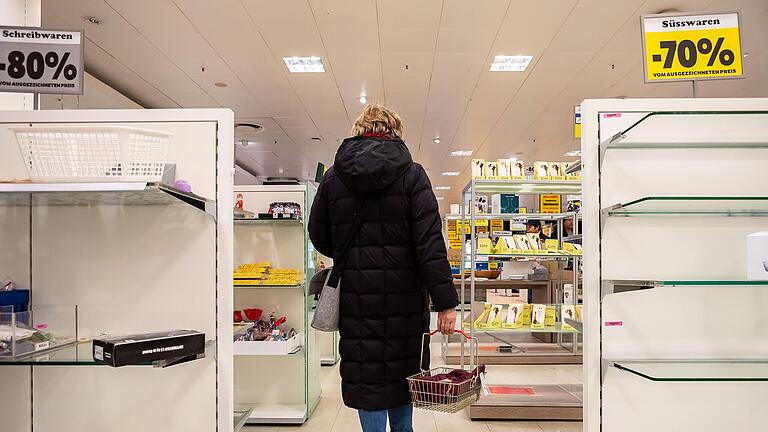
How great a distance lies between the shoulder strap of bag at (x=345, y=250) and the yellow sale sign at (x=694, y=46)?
1.30 meters

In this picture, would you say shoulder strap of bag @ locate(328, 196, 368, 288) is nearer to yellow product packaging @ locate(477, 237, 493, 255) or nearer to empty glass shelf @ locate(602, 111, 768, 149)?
empty glass shelf @ locate(602, 111, 768, 149)

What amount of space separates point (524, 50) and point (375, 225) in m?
5.25

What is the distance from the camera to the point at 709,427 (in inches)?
83.4

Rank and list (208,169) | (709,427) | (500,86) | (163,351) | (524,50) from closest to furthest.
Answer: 1. (163,351)
2. (208,169)
3. (709,427)
4. (524,50)
5. (500,86)

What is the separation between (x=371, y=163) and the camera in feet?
7.58

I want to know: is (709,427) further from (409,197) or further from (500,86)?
(500,86)

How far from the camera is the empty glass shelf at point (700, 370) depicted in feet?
6.37

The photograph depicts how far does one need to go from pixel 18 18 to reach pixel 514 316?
13.3 ft

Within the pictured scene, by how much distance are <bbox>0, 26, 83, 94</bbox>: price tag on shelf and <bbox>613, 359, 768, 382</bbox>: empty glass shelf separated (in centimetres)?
241

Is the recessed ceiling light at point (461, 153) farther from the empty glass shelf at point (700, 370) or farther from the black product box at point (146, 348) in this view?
the black product box at point (146, 348)

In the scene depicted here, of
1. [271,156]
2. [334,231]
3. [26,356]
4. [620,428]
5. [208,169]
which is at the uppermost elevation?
[271,156]

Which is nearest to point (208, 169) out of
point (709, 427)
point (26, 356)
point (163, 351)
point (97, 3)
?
point (163, 351)

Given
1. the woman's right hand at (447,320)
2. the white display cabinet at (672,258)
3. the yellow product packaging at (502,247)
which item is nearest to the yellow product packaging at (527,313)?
the yellow product packaging at (502,247)

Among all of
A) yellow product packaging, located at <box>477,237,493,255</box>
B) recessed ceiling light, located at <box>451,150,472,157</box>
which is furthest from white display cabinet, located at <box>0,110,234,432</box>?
recessed ceiling light, located at <box>451,150,472,157</box>
